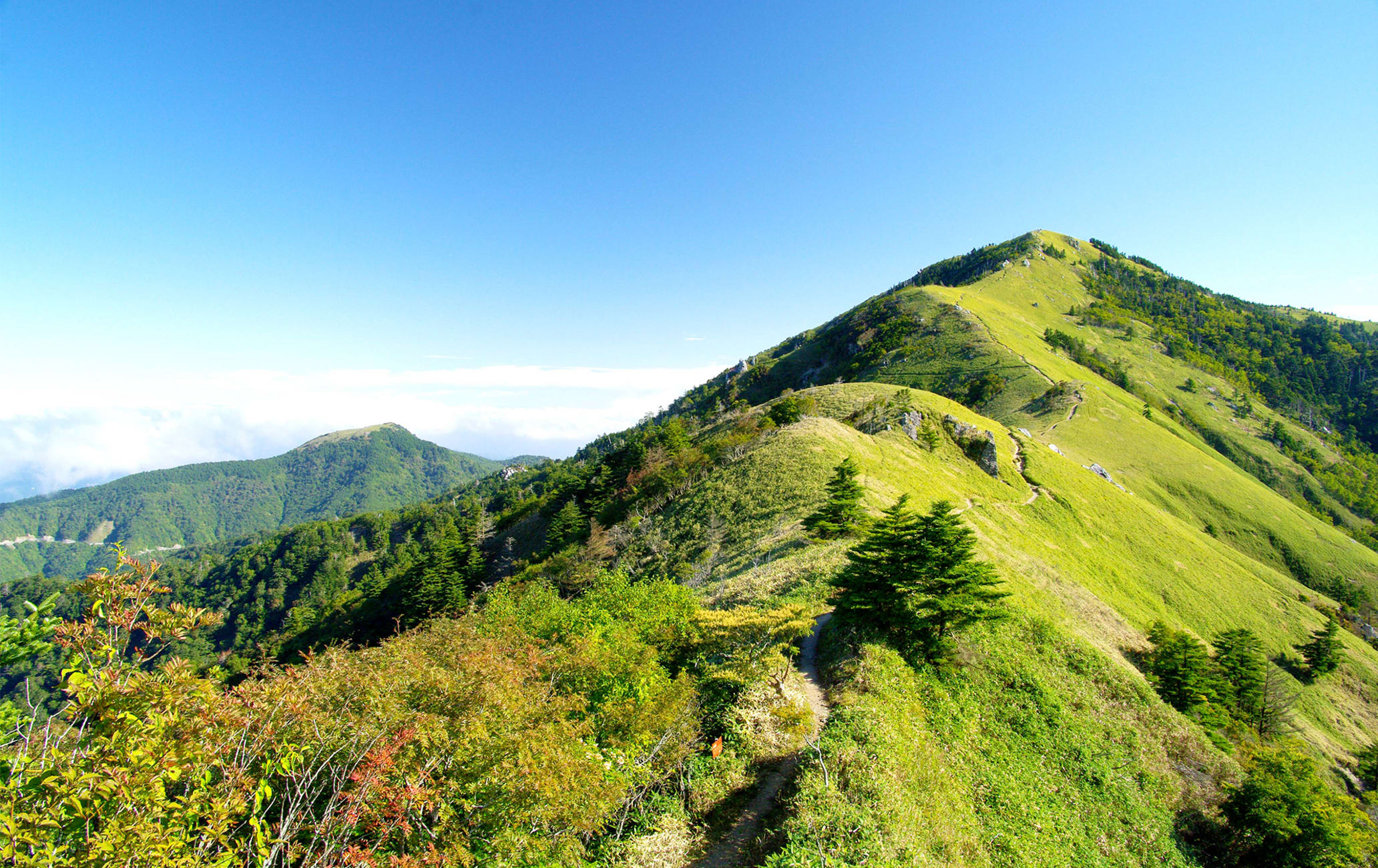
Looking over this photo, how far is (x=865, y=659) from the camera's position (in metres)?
24.6

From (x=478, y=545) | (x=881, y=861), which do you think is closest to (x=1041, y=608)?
(x=881, y=861)

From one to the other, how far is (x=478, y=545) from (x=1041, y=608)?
95036 mm

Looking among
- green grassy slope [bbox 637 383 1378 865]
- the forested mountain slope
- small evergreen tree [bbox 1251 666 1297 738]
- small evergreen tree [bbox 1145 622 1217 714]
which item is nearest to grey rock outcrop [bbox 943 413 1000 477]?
the forested mountain slope

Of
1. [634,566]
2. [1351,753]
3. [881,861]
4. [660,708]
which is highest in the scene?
[660,708]

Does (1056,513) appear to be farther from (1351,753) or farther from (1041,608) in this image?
(1041,608)

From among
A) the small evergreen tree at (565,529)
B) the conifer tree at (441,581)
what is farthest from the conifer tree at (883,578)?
the conifer tree at (441,581)

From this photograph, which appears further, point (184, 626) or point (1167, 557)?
point (1167, 557)

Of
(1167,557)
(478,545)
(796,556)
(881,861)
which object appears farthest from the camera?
(478,545)

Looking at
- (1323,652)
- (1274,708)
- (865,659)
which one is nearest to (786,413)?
(1274,708)

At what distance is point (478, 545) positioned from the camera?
105 m

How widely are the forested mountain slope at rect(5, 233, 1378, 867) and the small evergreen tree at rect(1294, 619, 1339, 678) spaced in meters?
0.73

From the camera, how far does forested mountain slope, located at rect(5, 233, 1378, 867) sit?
15.1 m

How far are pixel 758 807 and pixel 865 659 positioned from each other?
8652 mm

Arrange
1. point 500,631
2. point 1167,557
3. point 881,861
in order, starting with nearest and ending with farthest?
point 881,861 → point 500,631 → point 1167,557
